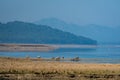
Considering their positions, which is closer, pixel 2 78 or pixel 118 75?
pixel 2 78

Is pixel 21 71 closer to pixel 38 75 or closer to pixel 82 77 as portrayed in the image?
pixel 38 75

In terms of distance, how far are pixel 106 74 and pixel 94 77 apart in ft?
8.40

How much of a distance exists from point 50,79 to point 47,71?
5283 millimetres

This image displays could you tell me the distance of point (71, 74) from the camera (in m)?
34.7

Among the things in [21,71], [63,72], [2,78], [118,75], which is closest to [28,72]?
[21,71]

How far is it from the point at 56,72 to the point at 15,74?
4001 mm

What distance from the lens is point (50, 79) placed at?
30.7 meters

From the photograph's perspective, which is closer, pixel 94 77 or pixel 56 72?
pixel 94 77

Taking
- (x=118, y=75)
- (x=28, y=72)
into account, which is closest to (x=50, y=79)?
(x=28, y=72)

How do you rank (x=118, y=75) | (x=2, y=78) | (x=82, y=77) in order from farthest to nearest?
(x=118, y=75), (x=82, y=77), (x=2, y=78)

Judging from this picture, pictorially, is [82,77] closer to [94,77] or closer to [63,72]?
[94,77]

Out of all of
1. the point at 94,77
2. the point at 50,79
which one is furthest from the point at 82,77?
the point at 50,79

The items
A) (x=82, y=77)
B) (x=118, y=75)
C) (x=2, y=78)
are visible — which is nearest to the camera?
(x=2, y=78)

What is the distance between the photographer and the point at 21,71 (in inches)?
1388
